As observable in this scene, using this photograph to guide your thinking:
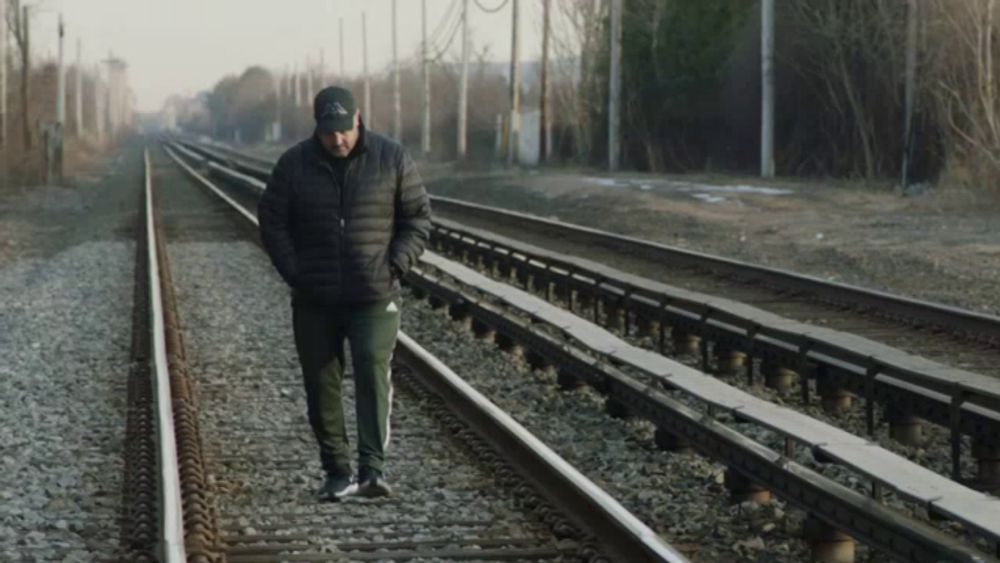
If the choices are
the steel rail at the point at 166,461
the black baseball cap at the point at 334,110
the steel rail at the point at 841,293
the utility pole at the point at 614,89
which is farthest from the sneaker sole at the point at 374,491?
the utility pole at the point at 614,89

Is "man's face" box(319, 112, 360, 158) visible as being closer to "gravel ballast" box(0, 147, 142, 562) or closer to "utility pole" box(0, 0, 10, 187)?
"gravel ballast" box(0, 147, 142, 562)

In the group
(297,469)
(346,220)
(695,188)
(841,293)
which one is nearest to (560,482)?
(346,220)

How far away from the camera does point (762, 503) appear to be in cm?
789

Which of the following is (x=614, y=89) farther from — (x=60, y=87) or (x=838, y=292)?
(x=838, y=292)

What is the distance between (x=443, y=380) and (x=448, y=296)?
516 centimetres

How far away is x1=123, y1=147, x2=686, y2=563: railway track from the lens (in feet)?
23.4

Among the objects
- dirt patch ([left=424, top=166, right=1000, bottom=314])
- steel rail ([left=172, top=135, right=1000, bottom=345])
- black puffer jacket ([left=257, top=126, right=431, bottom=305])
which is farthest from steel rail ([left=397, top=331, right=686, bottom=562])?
dirt patch ([left=424, top=166, right=1000, bottom=314])

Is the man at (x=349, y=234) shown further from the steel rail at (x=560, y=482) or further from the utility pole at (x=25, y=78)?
the utility pole at (x=25, y=78)

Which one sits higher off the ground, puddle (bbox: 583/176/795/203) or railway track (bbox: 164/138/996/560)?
railway track (bbox: 164/138/996/560)

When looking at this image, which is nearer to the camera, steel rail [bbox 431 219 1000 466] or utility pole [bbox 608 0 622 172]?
steel rail [bbox 431 219 1000 466]

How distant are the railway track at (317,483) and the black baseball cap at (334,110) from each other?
1.70m

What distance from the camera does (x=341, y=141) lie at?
310 inches

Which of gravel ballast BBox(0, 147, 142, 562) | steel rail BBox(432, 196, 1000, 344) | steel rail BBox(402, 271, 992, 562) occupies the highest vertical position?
steel rail BBox(402, 271, 992, 562)

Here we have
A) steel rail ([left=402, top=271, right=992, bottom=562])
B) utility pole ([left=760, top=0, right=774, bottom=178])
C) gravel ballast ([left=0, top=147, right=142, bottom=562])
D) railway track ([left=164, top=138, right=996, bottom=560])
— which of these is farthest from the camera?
utility pole ([left=760, top=0, right=774, bottom=178])
